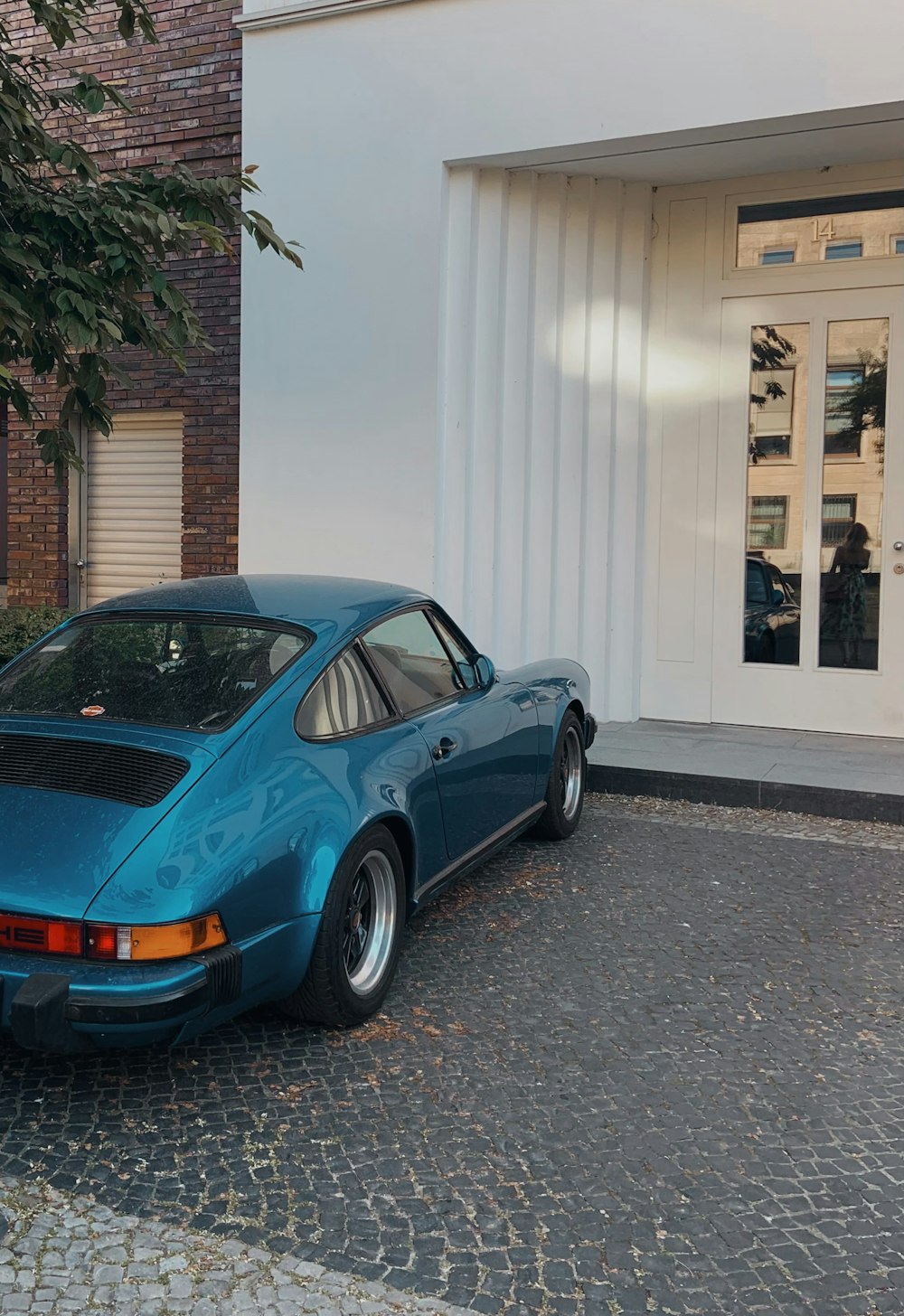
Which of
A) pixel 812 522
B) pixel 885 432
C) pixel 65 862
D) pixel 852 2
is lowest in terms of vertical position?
pixel 65 862

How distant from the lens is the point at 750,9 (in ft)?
23.8

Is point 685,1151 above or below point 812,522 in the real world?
below

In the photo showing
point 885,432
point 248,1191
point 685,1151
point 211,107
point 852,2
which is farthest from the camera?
point 211,107

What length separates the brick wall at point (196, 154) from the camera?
9539 mm

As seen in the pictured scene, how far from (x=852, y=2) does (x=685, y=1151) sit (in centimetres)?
673

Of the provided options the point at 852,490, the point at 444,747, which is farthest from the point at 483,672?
the point at 852,490

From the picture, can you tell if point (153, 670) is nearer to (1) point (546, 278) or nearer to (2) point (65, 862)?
(2) point (65, 862)

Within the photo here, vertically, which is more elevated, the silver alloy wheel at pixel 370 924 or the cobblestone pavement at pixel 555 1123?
the silver alloy wheel at pixel 370 924

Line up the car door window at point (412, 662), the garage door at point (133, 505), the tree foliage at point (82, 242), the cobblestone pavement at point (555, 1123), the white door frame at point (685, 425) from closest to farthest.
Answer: the cobblestone pavement at point (555, 1123) < the car door window at point (412, 662) < the tree foliage at point (82, 242) < the white door frame at point (685, 425) < the garage door at point (133, 505)

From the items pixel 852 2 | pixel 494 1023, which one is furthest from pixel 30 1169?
pixel 852 2

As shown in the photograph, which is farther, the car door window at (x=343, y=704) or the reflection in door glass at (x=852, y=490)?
the reflection in door glass at (x=852, y=490)

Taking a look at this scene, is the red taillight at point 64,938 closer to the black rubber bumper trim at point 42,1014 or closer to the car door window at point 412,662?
the black rubber bumper trim at point 42,1014

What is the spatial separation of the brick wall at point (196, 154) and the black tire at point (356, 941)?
6012 millimetres

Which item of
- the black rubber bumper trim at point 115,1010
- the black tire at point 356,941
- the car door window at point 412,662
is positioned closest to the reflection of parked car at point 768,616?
the car door window at point 412,662
